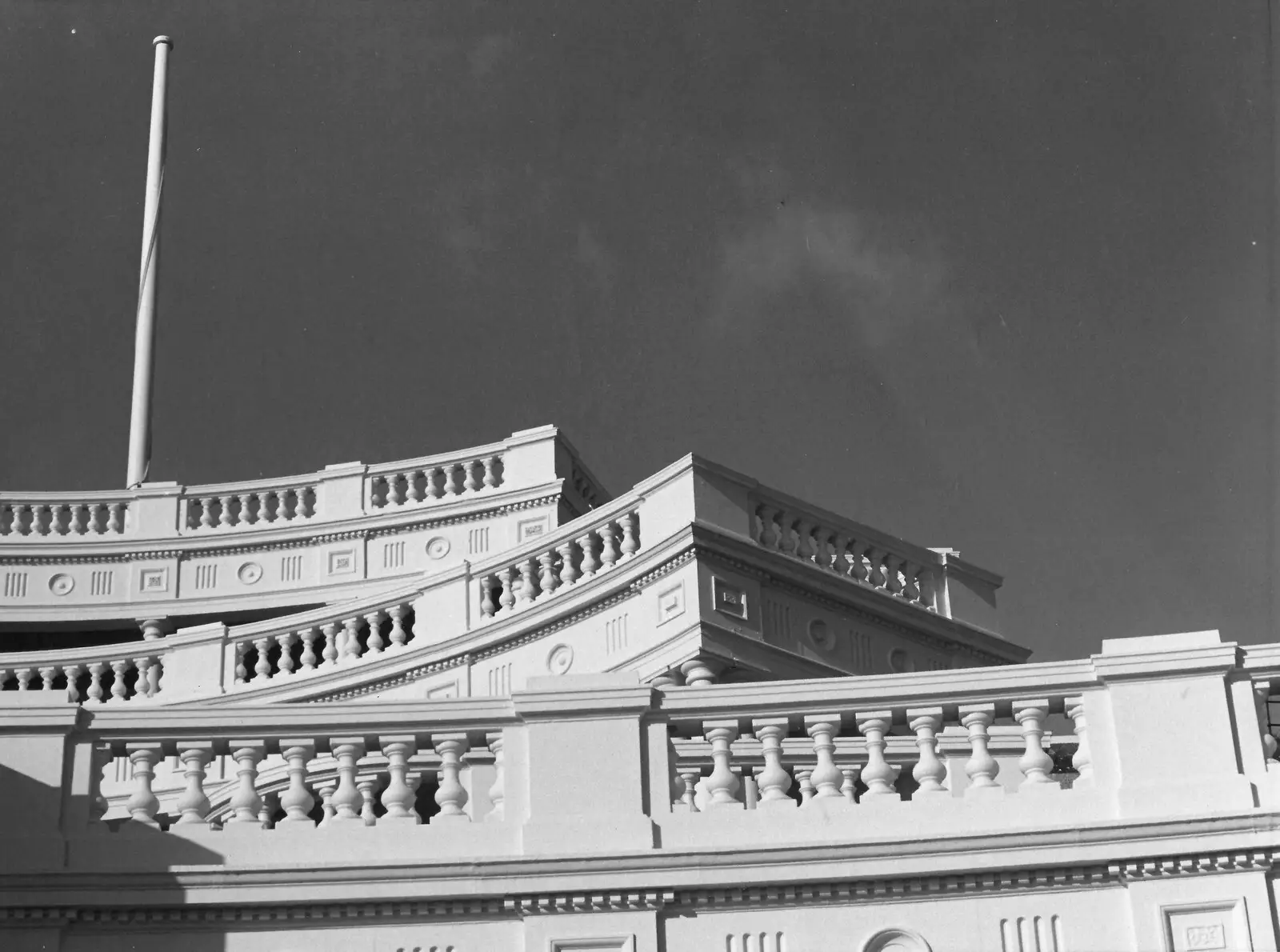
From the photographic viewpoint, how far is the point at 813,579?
23.0 m

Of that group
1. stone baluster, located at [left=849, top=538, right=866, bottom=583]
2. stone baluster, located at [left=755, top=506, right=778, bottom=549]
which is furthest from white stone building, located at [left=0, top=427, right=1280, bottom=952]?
stone baluster, located at [left=849, top=538, right=866, bottom=583]

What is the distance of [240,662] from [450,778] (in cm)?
1245

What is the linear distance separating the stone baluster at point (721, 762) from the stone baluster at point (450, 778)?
4.94 feet

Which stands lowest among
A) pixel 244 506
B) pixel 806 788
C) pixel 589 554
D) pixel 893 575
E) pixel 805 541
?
pixel 806 788

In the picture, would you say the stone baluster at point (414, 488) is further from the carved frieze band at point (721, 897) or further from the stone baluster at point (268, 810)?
the carved frieze band at point (721, 897)

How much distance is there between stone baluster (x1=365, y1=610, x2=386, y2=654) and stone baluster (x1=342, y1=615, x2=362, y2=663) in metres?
0.14

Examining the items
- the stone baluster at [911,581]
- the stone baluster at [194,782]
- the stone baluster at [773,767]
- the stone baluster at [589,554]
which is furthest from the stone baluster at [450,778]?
the stone baluster at [911,581]

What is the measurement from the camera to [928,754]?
1402 cm

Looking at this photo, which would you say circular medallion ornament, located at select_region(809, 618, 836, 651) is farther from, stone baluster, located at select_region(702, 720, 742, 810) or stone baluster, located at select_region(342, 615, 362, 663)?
stone baluster, located at select_region(702, 720, 742, 810)

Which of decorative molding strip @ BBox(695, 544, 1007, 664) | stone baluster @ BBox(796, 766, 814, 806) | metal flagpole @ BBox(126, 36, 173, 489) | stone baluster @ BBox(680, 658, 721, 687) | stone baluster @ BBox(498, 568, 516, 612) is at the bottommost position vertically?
stone baluster @ BBox(796, 766, 814, 806)

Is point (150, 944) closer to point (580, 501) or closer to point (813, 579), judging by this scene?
point (813, 579)

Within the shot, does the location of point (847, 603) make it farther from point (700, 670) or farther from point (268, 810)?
point (268, 810)

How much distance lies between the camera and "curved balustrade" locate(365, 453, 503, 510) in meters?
31.5

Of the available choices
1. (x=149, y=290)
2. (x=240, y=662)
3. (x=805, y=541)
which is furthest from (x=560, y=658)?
(x=149, y=290)
